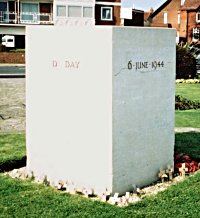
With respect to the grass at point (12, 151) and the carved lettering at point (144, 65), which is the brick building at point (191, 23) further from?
the carved lettering at point (144, 65)

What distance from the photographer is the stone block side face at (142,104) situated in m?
6.96

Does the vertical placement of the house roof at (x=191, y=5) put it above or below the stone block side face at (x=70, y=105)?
above

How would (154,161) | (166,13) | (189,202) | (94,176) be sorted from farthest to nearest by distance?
(166,13)
(154,161)
(94,176)
(189,202)

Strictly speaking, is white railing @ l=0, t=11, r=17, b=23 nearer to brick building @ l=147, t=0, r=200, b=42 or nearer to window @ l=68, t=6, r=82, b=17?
window @ l=68, t=6, r=82, b=17

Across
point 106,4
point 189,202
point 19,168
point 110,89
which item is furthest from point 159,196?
point 106,4

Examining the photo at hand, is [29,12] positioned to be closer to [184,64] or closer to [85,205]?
[184,64]

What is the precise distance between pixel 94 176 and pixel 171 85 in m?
1.83

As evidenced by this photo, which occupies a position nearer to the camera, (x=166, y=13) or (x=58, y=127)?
(x=58, y=127)

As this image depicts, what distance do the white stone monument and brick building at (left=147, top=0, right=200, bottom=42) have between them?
52.5 m

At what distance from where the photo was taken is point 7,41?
53.2 meters

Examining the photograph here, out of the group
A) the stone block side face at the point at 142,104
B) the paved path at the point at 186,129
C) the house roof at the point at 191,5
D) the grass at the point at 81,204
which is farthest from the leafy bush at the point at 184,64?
the house roof at the point at 191,5

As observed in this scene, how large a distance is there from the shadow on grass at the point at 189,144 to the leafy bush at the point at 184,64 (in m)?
20.1

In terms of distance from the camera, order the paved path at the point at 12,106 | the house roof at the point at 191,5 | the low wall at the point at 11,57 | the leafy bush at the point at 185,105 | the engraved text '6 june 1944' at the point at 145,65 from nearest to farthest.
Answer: the engraved text '6 june 1944' at the point at 145,65 → the paved path at the point at 12,106 → the leafy bush at the point at 185,105 → the low wall at the point at 11,57 → the house roof at the point at 191,5

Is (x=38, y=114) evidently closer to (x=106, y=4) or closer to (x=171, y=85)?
(x=171, y=85)
